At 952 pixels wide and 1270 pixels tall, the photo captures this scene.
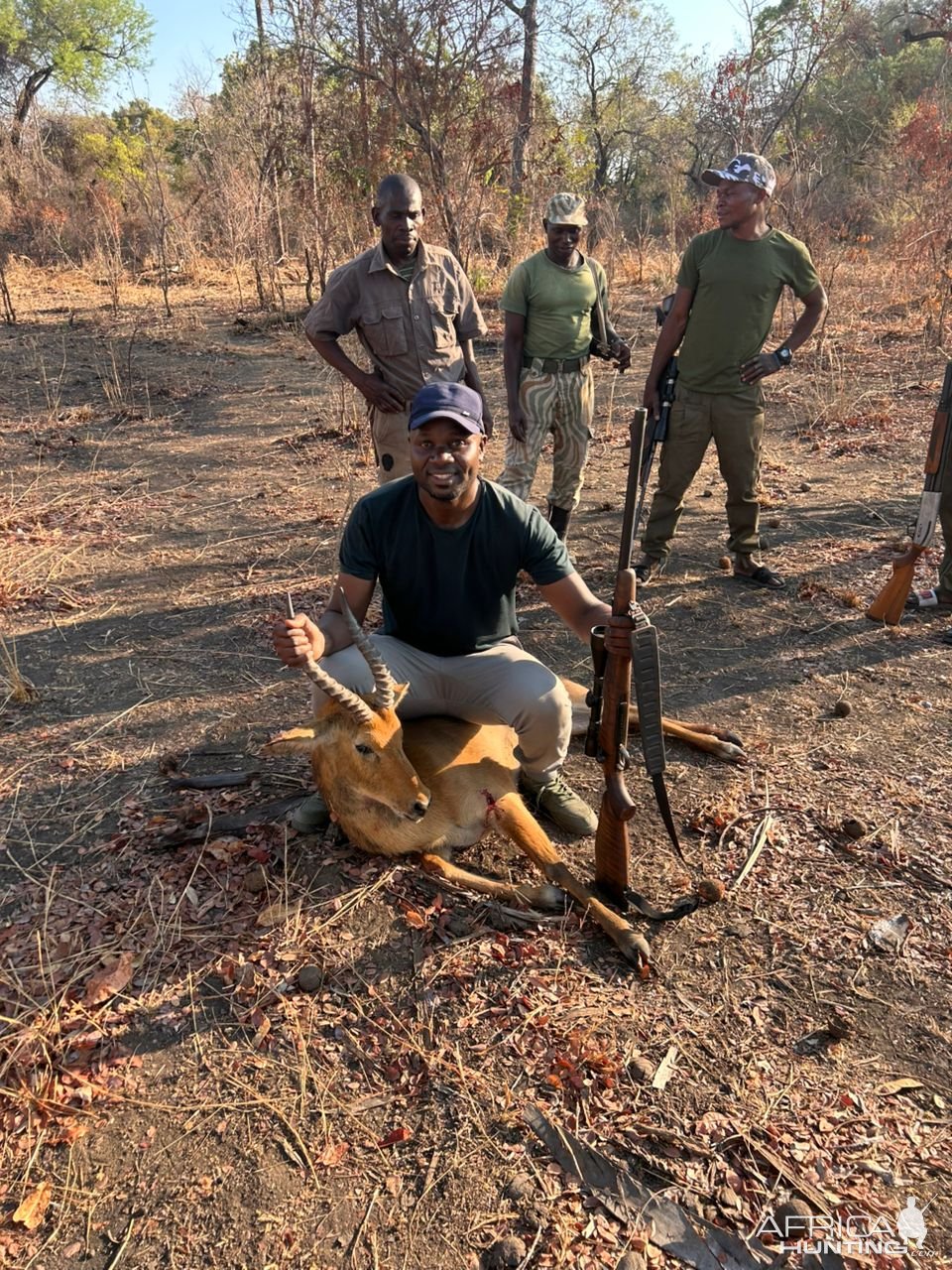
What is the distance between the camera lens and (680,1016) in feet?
9.06

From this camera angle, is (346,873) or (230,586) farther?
(230,586)

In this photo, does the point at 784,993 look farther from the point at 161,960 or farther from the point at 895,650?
the point at 895,650

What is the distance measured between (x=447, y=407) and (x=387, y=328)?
2082mm

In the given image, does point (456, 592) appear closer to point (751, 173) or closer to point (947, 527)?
point (751, 173)

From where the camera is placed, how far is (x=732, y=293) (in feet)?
17.0

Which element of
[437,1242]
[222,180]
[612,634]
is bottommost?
[437,1242]

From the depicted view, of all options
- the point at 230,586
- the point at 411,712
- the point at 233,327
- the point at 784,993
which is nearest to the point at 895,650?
the point at 784,993

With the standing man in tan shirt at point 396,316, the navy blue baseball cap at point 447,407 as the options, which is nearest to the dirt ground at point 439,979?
the standing man in tan shirt at point 396,316

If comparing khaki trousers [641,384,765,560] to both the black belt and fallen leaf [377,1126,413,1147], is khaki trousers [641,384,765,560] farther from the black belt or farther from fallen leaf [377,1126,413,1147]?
fallen leaf [377,1126,413,1147]

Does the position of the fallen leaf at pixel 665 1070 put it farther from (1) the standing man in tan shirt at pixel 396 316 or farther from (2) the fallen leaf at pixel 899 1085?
(1) the standing man in tan shirt at pixel 396 316

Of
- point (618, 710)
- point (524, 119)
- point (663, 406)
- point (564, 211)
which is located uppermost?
point (524, 119)

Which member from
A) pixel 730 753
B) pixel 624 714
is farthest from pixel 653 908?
pixel 730 753

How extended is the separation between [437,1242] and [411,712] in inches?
78.5

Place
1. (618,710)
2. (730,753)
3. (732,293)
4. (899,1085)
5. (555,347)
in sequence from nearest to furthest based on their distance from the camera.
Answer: (899,1085) < (618,710) < (730,753) < (732,293) < (555,347)
